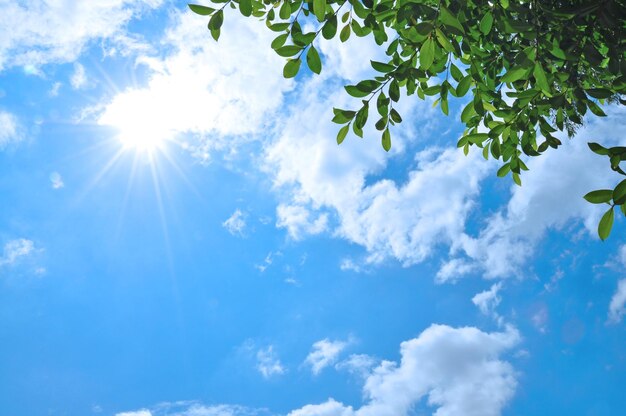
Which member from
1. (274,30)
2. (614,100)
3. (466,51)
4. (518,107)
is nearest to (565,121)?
(614,100)

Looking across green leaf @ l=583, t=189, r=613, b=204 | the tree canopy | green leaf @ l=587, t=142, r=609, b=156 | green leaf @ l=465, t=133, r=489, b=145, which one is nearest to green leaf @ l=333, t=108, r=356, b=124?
the tree canopy

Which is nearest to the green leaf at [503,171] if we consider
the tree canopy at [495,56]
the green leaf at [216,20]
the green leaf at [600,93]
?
the tree canopy at [495,56]

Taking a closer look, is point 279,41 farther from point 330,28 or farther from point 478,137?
point 478,137

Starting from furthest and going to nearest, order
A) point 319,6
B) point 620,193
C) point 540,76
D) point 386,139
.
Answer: point 386,139 < point 319,6 < point 540,76 < point 620,193

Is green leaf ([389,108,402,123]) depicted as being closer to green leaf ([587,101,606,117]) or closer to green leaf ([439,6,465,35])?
green leaf ([439,6,465,35])

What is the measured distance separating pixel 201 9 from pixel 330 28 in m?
1.22

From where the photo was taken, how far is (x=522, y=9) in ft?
14.0

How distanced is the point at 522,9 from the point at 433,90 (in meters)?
1.33

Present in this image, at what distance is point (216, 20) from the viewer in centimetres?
444

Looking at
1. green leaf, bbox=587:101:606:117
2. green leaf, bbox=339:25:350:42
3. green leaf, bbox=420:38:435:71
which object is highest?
green leaf, bbox=339:25:350:42

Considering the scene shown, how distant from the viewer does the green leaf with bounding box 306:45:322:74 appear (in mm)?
4554

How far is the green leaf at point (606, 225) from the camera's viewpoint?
3.06 m

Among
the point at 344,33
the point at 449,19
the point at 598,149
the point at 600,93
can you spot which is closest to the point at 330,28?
the point at 344,33

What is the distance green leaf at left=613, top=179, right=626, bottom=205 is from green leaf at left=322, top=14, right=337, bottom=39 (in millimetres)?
2876
